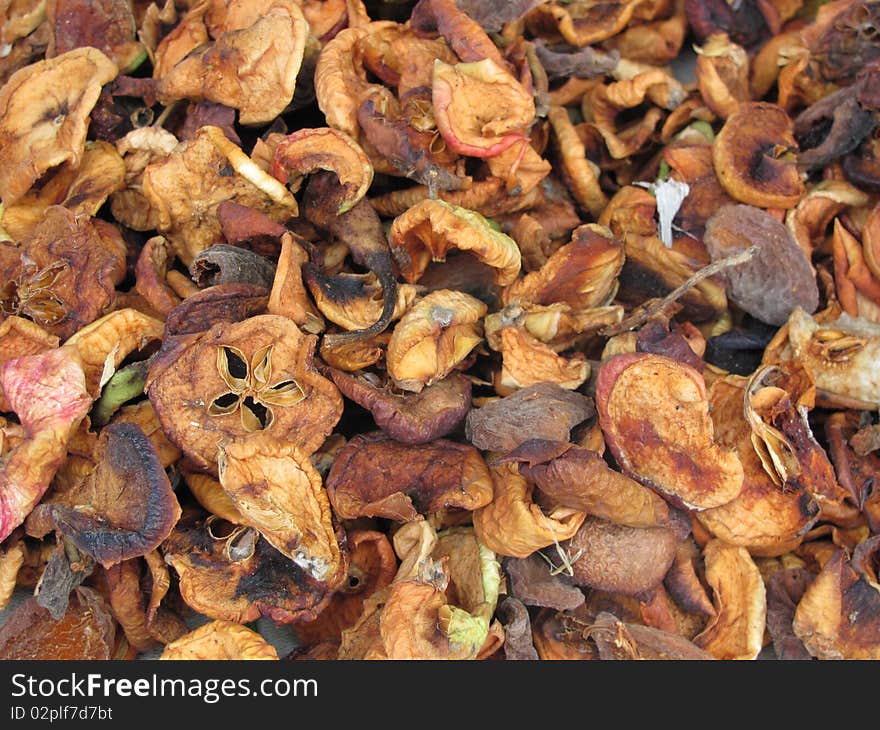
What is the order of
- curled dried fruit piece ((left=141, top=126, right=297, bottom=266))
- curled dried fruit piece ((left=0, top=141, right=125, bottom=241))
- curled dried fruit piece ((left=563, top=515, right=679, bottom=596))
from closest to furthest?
curled dried fruit piece ((left=563, top=515, right=679, bottom=596)), curled dried fruit piece ((left=141, top=126, right=297, bottom=266)), curled dried fruit piece ((left=0, top=141, right=125, bottom=241))

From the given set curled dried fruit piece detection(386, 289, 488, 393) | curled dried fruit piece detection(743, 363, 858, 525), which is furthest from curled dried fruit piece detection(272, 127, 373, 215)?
curled dried fruit piece detection(743, 363, 858, 525)

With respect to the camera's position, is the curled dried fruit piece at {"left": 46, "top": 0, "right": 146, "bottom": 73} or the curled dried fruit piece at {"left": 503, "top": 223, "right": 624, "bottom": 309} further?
the curled dried fruit piece at {"left": 46, "top": 0, "right": 146, "bottom": 73}

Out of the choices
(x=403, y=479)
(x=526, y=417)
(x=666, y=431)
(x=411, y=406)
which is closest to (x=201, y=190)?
(x=411, y=406)

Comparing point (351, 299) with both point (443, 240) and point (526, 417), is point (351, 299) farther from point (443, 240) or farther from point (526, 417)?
point (526, 417)

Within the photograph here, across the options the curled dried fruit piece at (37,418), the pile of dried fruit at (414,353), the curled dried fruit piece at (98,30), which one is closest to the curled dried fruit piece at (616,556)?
the pile of dried fruit at (414,353)

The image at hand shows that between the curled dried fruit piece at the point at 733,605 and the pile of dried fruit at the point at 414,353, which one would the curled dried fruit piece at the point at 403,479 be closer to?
the pile of dried fruit at the point at 414,353

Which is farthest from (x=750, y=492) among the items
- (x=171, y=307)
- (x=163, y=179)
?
(x=163, y=179)

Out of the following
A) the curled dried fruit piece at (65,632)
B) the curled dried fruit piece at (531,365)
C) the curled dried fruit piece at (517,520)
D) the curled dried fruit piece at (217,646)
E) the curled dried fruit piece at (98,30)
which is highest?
the curled dried fruit piece at (98,30)

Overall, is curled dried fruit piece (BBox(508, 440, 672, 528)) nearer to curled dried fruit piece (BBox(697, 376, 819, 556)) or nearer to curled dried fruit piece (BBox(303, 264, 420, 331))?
curled dried fruit piece (BBox(697, 376, 819, 556))
